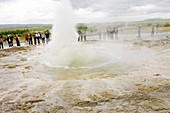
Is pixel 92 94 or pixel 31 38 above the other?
pixel 31 38

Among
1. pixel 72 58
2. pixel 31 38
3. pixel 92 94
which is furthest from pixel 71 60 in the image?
pixel 31 38

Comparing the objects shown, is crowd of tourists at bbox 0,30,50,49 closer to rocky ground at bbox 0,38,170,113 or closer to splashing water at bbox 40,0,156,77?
splashing water at bbox 40,0,156,77

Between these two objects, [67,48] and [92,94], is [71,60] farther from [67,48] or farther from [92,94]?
[92,94]

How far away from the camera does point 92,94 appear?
6.54 m

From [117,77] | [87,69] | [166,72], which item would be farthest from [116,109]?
[87,69]

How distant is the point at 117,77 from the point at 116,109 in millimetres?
3090

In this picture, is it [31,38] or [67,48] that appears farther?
[31,38]

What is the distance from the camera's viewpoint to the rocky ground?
5.54 meters

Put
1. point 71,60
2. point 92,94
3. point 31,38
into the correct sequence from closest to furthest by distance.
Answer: point 92,94, point 71,60, point 31,38

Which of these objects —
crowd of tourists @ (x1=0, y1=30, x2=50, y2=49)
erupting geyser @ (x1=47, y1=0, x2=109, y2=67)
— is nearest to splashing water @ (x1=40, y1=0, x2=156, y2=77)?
erupting geyser @ (x1=47, y1=0, x2=109, y2=67)

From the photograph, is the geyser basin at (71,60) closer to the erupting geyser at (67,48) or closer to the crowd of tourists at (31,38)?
the erupting geyser at (67,48)

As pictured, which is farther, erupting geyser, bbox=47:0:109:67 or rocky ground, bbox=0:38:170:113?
erupting geyser, bbox=47:0:109:67

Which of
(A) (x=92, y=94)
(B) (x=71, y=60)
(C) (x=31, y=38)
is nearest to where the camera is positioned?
(A) (x=92, y=94)

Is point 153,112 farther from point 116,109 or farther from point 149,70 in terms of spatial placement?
point 149,70
